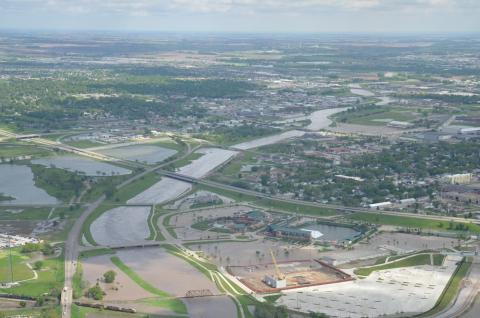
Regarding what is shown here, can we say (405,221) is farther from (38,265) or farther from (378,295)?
(38,265)

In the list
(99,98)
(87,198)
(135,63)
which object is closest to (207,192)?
(87,198)

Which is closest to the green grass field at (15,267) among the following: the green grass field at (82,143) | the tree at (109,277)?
the tree at (109,277)

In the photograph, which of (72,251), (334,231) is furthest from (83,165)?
(334,231)

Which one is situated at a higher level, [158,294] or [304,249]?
[158,294]

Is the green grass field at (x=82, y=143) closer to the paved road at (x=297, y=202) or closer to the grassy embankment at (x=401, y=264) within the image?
the paved road at (x=297, y=202)

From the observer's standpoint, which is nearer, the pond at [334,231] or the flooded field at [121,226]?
the flooded field at [121,226]

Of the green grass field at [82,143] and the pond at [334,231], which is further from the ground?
the pond at [334,231]

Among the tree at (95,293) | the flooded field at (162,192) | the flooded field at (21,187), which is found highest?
the tree at (95,293)

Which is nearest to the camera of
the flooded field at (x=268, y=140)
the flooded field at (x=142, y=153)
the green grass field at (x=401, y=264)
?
the green grass field at (x=401, y=264)
